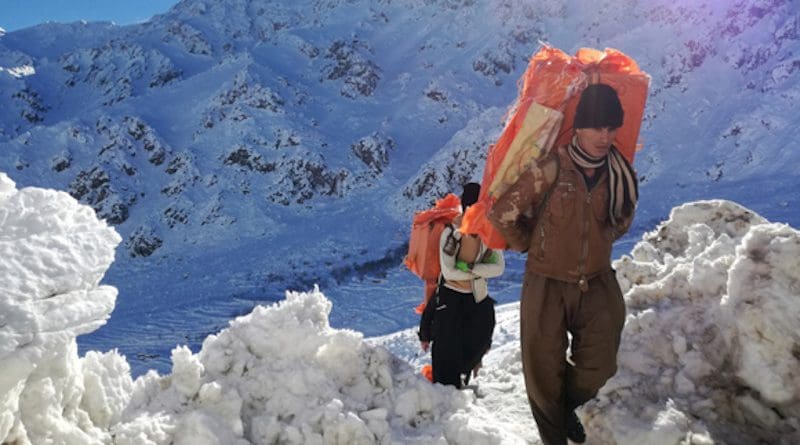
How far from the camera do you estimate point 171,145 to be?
1009 inches

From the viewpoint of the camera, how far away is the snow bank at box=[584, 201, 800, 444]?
2.65 m

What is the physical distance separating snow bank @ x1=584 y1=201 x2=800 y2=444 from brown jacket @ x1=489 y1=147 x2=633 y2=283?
34.2 inches

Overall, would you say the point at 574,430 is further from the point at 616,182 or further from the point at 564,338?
the point at 616,182

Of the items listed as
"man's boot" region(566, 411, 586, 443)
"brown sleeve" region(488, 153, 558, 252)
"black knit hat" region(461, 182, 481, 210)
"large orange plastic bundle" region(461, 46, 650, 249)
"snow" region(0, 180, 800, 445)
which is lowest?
"man's boot" region(566, 411, 586, 443)

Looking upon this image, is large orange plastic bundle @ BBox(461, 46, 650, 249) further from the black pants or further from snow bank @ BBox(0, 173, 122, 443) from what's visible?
snow bank @ BBox(0, 173, 122, 443)

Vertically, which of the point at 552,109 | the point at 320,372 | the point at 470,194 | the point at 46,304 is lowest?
the point at 320,372

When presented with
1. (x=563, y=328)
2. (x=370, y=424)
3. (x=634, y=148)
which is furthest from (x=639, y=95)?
(x=370, y=424)

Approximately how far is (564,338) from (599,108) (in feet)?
3.17

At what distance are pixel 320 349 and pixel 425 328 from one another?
4.01ft

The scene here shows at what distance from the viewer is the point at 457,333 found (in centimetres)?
374

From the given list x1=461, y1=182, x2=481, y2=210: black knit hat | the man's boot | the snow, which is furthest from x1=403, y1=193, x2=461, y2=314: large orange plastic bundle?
the man's boot

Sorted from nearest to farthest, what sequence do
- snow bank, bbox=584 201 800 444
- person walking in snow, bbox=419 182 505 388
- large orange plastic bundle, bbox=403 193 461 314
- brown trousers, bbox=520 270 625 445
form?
brown trousers, bbox=520 270 625 445 → snow bank, bbox=584 201 800 444 → person walking in snow, bbox=419 182 505 388 → large orange plastic bundle, bbox=403 193 461 314

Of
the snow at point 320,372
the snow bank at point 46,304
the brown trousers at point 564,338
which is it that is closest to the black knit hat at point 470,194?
the snow at point 320,372

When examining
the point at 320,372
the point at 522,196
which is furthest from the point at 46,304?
the point at 522,196
